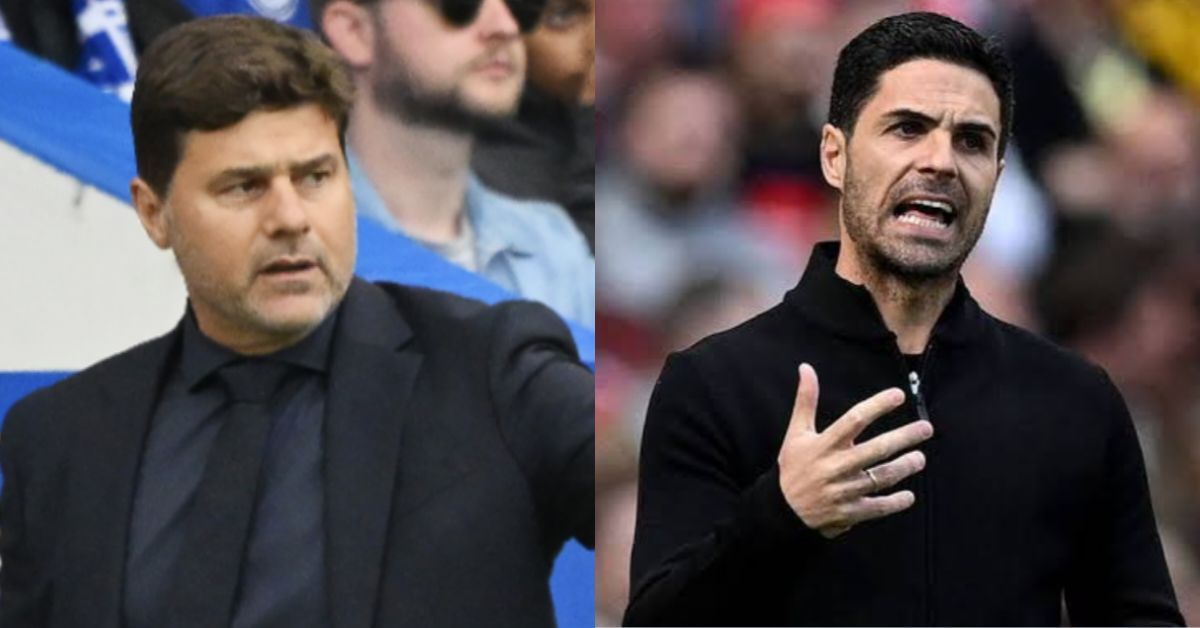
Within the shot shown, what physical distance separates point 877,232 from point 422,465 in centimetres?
116

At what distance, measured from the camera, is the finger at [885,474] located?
1.67m

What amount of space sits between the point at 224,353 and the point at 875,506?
150 cm

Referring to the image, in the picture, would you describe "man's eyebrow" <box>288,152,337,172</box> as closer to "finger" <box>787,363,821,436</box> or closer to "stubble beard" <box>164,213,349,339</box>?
"stubble beard" <box>164,213,349,339</box>

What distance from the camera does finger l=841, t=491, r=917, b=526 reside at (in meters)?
1.69

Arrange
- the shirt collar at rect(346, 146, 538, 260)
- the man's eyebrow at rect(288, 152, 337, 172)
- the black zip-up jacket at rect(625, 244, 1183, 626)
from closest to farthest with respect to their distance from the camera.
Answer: the black zip-up jacket at rect(625, 244, 1183, 626) < the man's eyebrow at rect(288, 152, 337, 172) < the shirt collar at rect(346, 146, 538, 260)

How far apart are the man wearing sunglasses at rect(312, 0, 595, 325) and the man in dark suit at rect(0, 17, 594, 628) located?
Result: 46 mm

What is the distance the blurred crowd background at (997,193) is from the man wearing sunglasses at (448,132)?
86 millimetres

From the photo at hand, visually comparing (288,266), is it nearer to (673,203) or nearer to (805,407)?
(673,203)

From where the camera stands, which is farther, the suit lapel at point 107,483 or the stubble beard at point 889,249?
the suit lapel at point 107,483

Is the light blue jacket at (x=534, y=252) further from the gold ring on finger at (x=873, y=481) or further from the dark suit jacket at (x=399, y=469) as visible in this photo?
the gold ring on finger at (x=873, y=481)

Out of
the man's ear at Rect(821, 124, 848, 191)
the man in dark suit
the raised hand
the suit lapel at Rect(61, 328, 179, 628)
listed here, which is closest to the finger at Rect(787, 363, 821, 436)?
the raised hand

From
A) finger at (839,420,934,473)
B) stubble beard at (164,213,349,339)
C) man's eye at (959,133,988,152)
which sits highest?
stubble beard at (164,213,349,339)

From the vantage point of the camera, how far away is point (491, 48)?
3008 millimetres

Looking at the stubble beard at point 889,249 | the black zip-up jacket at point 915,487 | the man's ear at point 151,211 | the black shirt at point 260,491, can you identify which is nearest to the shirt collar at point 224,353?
the black shirt at point 260,491
